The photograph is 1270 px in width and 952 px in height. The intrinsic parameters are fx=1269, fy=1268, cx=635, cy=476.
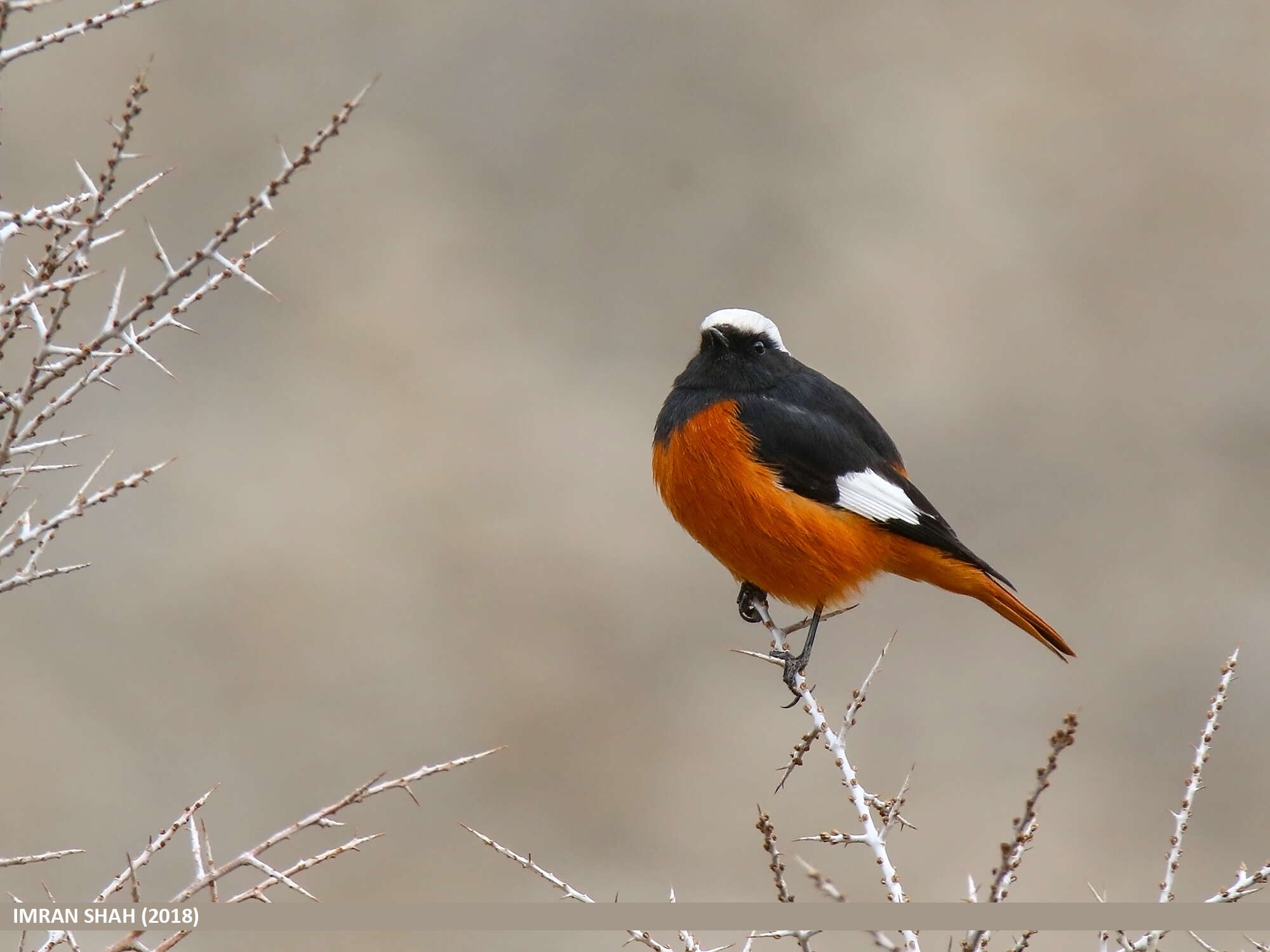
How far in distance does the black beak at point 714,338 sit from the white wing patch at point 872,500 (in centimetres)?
64

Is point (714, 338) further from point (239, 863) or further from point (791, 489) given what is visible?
point (239, 863)

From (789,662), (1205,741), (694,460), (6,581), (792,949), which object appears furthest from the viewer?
(792,949)

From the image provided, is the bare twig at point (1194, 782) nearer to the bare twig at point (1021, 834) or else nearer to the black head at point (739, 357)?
the bare twig at point (1021, 834)

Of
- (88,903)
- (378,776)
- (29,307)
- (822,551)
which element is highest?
(822,551)

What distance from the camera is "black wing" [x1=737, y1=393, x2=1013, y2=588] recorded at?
14.3 feet

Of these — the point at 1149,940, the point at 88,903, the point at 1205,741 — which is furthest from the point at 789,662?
the point at 88,903

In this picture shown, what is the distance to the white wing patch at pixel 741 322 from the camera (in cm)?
449

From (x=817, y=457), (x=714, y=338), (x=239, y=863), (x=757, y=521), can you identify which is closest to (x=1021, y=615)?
(x=817, y=457)

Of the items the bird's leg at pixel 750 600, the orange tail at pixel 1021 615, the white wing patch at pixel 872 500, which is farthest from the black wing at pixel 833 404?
the bird's leg at pixel 750 600

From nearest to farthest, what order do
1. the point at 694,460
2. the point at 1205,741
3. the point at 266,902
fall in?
1. the point at 266,902
2. the point at 1205,741
3. the point at 694,460

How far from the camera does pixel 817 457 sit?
4.38m

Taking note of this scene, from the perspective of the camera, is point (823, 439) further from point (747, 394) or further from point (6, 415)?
point (6, 415)

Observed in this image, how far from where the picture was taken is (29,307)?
256 centimetres

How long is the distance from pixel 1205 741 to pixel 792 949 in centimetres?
458
